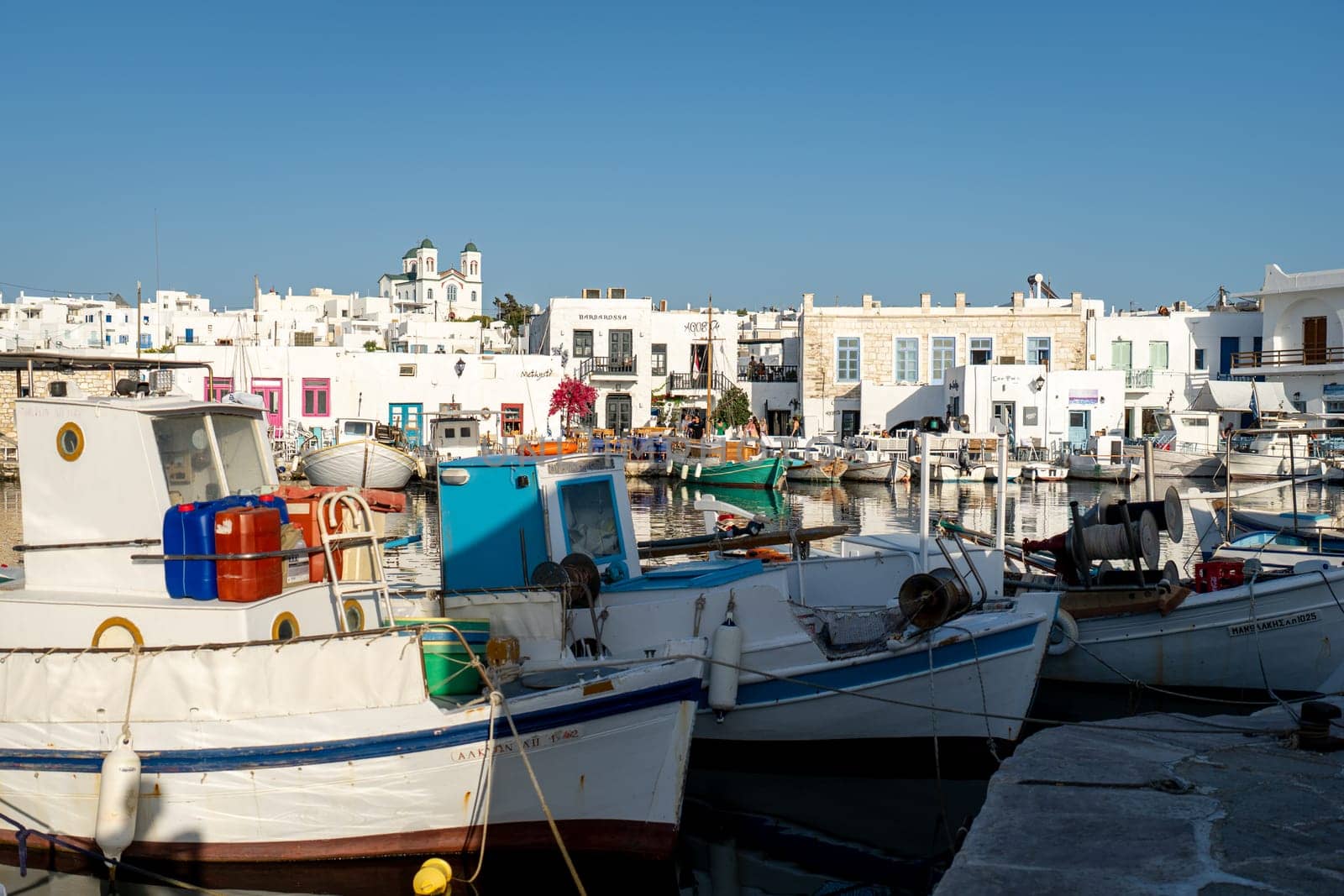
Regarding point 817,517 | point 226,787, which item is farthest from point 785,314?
point 226,787

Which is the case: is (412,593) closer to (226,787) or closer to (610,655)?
(610,655)

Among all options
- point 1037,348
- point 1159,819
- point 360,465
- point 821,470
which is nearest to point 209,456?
point 1159,819

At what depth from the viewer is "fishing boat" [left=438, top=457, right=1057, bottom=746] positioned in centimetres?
1012

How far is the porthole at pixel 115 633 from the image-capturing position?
8.05 metres

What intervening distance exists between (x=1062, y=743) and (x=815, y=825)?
217 centimetres

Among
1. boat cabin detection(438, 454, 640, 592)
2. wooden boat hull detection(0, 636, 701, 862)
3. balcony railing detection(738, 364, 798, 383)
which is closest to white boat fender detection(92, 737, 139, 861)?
wooden boat hull detection(0, 636, 701, 862)

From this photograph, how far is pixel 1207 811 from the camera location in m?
6.29

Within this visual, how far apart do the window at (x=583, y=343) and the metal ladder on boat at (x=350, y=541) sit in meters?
44.6

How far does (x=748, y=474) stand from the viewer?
42.6 m

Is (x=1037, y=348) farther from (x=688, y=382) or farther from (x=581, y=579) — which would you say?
(x=581, y=579)

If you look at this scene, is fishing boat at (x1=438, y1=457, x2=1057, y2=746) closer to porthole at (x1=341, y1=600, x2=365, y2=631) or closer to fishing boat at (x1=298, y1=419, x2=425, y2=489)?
porthole at (x1=341, y1=600, x2=365, y2=631)

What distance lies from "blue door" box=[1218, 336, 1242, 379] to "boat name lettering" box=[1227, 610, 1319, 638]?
46.2 m

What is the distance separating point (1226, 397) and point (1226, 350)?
7.41 m

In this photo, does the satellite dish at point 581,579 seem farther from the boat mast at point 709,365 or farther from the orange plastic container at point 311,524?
the boat mast at point 709,365
